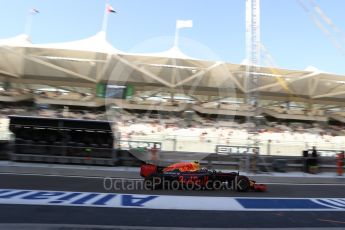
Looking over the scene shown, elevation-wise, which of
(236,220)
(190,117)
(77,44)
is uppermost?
(77,44)

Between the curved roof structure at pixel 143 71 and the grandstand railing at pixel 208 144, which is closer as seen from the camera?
the grandstand railing at pixel 208 144

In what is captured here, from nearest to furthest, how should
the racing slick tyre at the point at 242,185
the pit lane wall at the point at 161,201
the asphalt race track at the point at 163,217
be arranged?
the asphalt race track at the point at 163,217
the pit lane wall at the point at 161,201
the racing slick tyre at the point at 242,185

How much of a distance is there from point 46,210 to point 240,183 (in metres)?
6.54

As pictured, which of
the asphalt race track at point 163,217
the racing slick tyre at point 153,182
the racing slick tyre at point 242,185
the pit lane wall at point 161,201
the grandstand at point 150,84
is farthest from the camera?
the grandstand at point 150,84

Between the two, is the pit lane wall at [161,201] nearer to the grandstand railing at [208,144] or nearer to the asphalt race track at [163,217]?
the asphalt race track at [163,217]

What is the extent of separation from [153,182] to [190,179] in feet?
3.77

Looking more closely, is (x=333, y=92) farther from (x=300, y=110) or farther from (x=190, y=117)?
(x=190, y=117)

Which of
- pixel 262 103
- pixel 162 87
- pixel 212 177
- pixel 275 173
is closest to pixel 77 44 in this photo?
pixel 162 87

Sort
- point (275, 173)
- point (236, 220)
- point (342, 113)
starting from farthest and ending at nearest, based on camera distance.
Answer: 1. point (342, 113)
2. point (275, 173)
3. point (236, 220)

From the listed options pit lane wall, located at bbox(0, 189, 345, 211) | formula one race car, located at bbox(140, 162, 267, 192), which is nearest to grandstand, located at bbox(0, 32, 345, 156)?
formula one race car, located at bbox(140, 162, 267, 192)

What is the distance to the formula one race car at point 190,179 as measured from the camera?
1335 centimetres

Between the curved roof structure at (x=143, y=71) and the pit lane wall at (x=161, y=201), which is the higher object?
the curved roof structure at (x=143, y=71)

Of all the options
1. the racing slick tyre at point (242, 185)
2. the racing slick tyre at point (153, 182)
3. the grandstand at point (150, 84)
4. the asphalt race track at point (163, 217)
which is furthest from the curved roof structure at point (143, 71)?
the asphalt race track at point (163, 217)

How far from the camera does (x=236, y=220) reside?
8.94 m
